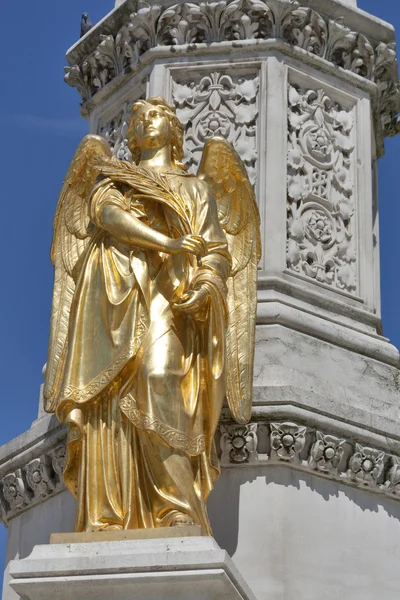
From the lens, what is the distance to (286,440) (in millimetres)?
10898

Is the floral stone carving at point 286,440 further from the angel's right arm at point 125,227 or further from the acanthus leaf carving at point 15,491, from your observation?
the acanthus leaf carving at point 15,491

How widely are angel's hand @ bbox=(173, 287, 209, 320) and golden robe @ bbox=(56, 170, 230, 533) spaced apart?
0.05 meters

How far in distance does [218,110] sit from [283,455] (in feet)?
9.98

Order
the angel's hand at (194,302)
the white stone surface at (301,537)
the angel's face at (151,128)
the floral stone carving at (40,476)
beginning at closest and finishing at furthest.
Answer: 1. the angel's hand at (194,302)
2. the white stone surface at (301,537)
3. the angel's face at (151,128)
4. the floral stone carving at (40,476)

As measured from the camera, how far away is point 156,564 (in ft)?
30.8

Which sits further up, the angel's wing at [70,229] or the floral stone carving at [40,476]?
the angel's wing at [70,229]

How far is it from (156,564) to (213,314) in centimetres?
180

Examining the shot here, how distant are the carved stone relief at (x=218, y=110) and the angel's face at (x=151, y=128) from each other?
113 centimetres

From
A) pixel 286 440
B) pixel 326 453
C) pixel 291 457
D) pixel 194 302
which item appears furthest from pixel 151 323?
pixel 326 453

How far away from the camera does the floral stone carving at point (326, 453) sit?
10992 millimetres

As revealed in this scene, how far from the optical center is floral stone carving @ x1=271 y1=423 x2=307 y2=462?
35.8ft

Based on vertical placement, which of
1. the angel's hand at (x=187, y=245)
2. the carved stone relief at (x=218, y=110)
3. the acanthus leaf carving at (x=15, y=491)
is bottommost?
the acanthus leaf carving at (x=15, y=491)

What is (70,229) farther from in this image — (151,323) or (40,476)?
(40,476)

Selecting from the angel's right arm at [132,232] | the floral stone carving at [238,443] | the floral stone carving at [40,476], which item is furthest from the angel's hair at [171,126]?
the floral stone carving at [40,476]
